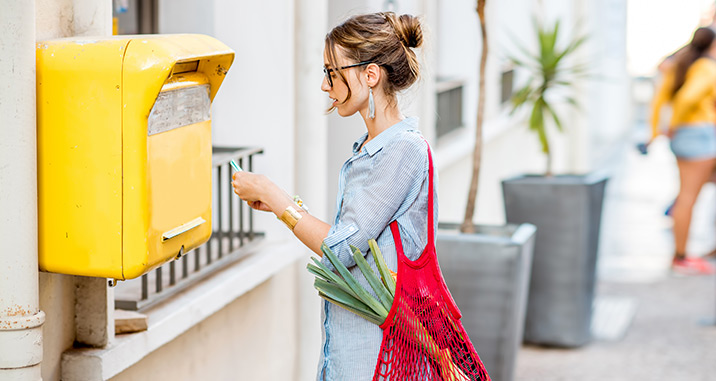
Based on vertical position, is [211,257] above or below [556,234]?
above

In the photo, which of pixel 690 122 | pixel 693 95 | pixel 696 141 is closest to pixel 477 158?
pixel 693 95

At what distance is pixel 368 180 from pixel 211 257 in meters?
1.59

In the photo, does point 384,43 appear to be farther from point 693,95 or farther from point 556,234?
point 693,95

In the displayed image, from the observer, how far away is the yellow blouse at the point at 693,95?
26.8 ft

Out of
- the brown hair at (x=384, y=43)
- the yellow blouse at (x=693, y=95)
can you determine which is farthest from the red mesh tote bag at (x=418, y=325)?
the yellow blouse at (x=693, y=95)

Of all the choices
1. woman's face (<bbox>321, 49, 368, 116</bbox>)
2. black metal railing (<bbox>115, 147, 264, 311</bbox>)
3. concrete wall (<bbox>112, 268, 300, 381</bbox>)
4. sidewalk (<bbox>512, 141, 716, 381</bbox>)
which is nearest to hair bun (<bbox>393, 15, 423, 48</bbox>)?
woman's face (<bbox>321, 49, 368, 116</bbox>)

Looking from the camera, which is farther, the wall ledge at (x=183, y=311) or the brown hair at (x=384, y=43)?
the wall ledge at (x=183, y=311)

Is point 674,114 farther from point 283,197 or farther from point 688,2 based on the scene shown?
point 688,2

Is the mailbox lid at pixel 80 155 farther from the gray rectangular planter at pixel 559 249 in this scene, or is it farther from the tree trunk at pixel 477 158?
the gray rectangular planter at pixel 559 249

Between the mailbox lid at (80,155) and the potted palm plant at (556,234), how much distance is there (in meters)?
3.89

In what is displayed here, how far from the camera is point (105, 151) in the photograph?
2273 millimetres

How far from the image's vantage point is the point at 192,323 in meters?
3.27

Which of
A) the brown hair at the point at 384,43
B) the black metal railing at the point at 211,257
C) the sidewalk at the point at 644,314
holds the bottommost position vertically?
the sidewalk at the point at 644,314

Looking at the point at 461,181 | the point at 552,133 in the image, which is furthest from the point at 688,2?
the point at 461,181
